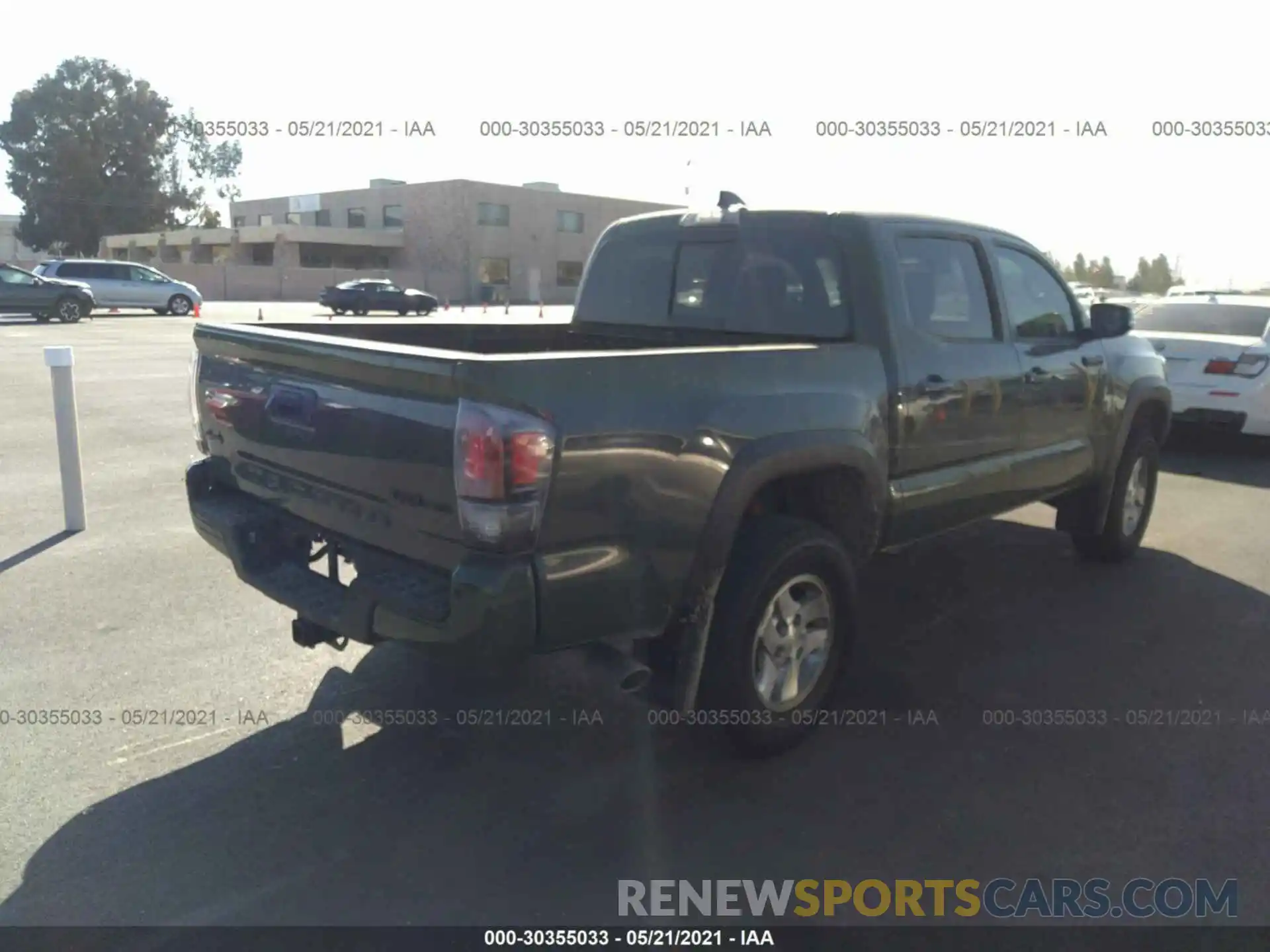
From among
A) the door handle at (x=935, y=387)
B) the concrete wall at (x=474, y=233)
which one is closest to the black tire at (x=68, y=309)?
the door handle at (x=935, y=387)

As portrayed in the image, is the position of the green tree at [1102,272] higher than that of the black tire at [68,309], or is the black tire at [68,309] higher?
the green tree at [1102,272]

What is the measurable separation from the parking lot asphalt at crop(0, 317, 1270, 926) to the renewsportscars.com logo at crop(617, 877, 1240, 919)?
2.0 inches

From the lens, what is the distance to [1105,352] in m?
5.84

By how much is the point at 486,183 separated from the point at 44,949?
6212 centimetres

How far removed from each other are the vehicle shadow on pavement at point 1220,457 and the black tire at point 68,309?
27.1 meters

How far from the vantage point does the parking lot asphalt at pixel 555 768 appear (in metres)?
3.08

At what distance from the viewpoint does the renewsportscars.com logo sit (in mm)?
3000

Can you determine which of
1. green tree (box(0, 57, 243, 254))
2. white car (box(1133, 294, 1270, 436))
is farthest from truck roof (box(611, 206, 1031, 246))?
green tree (box(0, 57, 243, 254))

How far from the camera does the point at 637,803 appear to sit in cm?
353

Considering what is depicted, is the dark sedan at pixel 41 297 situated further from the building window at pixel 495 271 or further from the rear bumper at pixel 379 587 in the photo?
the building window at pixel 495 271

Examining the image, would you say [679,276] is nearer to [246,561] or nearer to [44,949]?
[246,561]

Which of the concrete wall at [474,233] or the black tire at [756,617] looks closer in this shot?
the black tire at [756,617]

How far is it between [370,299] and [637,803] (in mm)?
38293

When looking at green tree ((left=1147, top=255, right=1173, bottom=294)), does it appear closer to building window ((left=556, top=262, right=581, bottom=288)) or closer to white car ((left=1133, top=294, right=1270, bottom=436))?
building window ((left=556, top=262, right=581, bottom=288))
